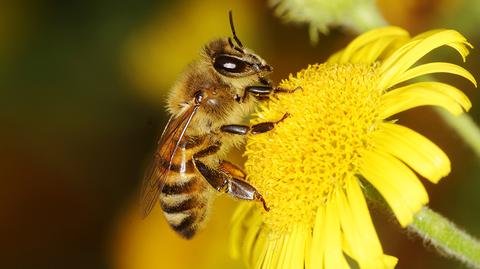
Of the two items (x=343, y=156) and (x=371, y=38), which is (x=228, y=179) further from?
(x=371, y=38)

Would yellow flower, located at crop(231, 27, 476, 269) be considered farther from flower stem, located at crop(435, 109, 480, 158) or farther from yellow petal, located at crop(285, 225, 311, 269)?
flower stem, located at crop(435, 109, 480, 158)

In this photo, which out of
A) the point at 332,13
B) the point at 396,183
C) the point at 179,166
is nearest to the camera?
the point at 396,183

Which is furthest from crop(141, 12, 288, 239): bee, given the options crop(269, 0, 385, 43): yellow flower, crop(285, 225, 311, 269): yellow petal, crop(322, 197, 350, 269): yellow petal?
crop(269, 0, 385, 43): yellow flower

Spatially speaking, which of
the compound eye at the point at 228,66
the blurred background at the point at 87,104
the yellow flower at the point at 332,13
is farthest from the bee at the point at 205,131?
the blurred background at the point at 87,104

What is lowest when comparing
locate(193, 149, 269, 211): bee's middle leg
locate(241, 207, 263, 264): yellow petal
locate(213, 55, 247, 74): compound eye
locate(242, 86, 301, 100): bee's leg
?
locate(241, 207, 263, 264): yellow petal

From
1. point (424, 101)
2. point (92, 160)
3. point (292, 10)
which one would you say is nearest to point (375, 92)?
point (424, 101)

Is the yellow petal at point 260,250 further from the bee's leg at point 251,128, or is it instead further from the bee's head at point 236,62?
the bee's head at point 236,62

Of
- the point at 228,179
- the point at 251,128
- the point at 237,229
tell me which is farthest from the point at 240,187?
the point at 237,229

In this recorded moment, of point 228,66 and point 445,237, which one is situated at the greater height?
point 228,66
